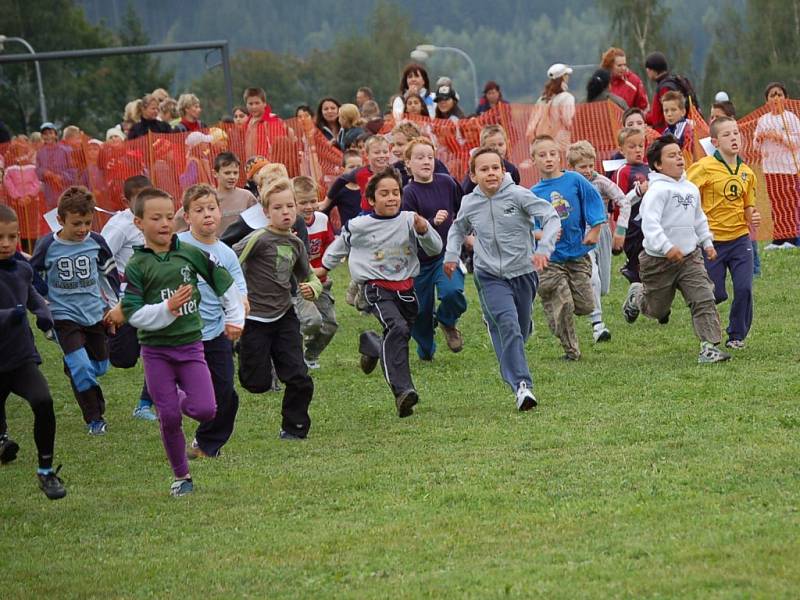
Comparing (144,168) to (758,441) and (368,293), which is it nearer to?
(368,293)

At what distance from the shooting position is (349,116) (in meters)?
21.1

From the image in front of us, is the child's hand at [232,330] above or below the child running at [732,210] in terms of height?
above

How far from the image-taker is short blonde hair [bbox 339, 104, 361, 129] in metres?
21.1

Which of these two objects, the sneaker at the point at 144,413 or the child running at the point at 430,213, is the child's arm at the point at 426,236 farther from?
the sneaker at the point at 144,413

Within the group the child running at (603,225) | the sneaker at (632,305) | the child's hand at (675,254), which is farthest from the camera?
the sneaker at (632,305)

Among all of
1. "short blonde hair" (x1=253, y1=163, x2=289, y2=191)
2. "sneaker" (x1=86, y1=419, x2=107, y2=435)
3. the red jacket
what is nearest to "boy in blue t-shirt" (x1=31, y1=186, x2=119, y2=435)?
"sneaker" (x1=86, y1=419, x2=107, y2=435)

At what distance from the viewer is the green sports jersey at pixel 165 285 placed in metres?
8.46

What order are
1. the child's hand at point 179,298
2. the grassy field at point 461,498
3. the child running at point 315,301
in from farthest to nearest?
the child running at point 315,301, the child's hand at point 179,298, the grassy field at point 461,498

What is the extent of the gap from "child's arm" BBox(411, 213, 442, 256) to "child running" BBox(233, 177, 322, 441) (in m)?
0.92

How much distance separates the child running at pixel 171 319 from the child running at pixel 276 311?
1.56m

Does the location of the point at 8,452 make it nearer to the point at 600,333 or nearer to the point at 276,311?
the point at 276,311

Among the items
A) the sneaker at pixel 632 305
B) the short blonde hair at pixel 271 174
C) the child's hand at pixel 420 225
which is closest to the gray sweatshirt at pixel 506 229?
the child's hand at pixel 420 225

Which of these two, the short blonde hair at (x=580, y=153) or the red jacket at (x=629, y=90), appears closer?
the short blonde hair at (x=580, y=153)

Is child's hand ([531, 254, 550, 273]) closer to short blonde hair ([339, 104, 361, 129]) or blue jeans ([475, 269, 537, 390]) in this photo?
blue jeans ([475, 269, 537, 390])
